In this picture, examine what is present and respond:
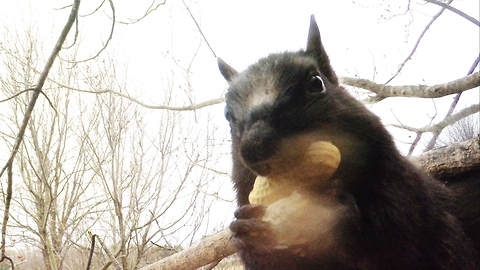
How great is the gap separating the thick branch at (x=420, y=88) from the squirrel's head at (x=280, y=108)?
13 cm

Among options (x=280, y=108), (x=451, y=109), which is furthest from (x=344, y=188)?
(x=451, y=109)

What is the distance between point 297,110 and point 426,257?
0.18 meters

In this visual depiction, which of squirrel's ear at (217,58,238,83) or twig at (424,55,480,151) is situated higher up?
squirrel's ear at (217,58,238,83)

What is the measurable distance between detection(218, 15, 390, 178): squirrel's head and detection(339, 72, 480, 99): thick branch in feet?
0.42

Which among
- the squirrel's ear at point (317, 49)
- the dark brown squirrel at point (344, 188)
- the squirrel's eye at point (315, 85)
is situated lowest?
the dark brown squirrel at point (344, 188)

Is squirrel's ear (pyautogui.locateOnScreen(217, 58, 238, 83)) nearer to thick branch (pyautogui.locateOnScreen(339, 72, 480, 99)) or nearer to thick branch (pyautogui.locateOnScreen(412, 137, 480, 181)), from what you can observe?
thick branch (pyautogui.locateOnScreen(339, 72, 480, 99))

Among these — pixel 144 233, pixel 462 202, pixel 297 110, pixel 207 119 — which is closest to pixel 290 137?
pixel 297 110

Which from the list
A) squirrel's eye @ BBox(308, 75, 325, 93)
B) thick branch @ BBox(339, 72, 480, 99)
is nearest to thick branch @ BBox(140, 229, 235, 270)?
thick branch @ BBox(339, 72, 480, 99)

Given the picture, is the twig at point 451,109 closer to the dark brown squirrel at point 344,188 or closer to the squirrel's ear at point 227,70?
the dark brown squirrel at point 344,188

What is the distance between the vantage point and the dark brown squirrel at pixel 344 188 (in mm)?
340

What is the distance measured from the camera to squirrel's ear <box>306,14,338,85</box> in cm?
48

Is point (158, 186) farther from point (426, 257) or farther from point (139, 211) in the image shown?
point (426, 257)

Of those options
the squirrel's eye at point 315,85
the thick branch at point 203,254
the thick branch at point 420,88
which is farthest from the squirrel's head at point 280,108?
the thick branch at point 203,254

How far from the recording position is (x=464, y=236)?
42cm
